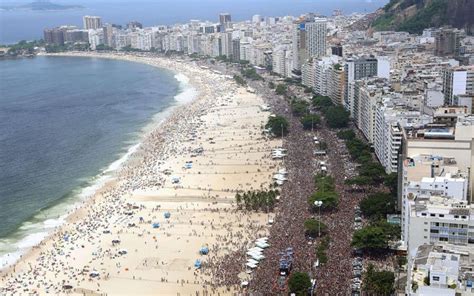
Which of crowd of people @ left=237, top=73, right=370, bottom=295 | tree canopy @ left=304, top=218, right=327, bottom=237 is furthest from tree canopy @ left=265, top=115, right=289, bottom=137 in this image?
tree canopy @ left=304, top=218, right=327, bottom=237

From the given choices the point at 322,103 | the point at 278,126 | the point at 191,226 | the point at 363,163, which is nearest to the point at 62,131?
the point at 278,126

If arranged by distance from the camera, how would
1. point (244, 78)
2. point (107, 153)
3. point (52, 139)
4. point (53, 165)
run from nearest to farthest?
point (53, 165), point (107, 153), point (52, 139), point (244, 78)

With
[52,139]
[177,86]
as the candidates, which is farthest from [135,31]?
[52,139]

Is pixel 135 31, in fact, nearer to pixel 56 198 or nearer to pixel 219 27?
pixel 219 27

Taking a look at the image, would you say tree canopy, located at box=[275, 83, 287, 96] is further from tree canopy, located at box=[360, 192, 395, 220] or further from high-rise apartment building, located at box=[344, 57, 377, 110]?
tree canopy, located at box=[360, 192, 395, 220]

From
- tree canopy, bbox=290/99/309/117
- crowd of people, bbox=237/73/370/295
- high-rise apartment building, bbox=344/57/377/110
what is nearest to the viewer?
crowd of people, bbox=237/73/370/295
